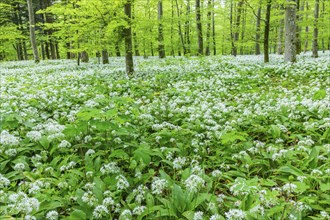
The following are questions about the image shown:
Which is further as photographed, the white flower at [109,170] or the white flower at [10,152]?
the white flower at [10,152]

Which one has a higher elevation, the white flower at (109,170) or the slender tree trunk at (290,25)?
the slender tree trunk at (290,25)

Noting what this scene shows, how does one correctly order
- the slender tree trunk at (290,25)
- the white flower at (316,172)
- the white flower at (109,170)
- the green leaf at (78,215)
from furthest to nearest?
1. the slender tree trunk at (290,25)
2. the white flower at (109,170)
3. the white flower at (316,172)
4. the green leaf at (78,215)

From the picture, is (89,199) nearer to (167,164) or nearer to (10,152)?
(167,164)

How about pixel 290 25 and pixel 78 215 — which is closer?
pixel 78 215

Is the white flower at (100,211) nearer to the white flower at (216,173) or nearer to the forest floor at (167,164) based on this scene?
the forest floor at (167,164)

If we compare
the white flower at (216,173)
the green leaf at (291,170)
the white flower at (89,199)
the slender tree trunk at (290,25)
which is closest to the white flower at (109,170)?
the white flower at (89,199)

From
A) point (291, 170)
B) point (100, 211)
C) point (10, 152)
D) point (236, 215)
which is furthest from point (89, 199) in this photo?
point (291, 170)

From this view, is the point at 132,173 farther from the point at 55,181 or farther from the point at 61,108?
the point at 61,108

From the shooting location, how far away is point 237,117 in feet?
23.0

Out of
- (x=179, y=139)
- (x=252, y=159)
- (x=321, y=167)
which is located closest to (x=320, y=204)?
(x=321, y=167)

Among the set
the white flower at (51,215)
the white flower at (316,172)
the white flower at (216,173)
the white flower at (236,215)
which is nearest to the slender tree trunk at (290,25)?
the white flower at (316,172)

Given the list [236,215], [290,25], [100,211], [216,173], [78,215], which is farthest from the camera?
[290,25]

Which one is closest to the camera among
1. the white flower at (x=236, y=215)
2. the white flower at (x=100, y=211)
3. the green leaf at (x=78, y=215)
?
the white flower at (x=236, y=215)

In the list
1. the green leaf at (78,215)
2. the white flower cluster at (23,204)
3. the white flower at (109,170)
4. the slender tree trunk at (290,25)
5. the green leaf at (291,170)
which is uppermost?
the slender tree trunk at (290,25)
